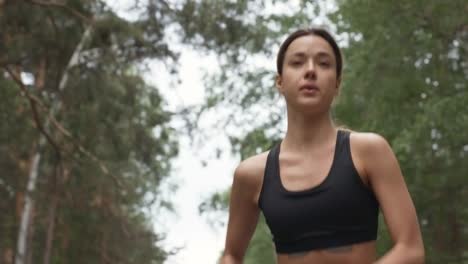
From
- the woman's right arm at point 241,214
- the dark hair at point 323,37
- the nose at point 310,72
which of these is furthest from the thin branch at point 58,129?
the nose at point 310,72

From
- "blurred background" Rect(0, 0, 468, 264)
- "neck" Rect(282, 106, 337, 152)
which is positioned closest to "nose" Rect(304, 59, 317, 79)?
"neck" Rect(282, 106, 337, 152)

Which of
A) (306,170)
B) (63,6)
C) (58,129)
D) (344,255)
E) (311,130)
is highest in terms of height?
(63,6)

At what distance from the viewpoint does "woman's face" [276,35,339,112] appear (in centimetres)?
257

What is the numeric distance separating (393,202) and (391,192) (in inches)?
1.0

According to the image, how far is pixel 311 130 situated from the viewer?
2.63 meters

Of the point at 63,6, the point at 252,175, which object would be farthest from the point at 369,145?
the point at 63,6

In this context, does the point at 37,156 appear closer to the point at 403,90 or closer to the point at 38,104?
the point at 38,104

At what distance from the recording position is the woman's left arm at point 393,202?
2.41 meters

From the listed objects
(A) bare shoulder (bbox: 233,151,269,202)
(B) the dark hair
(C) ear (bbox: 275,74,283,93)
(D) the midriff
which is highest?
(B) the dark hair

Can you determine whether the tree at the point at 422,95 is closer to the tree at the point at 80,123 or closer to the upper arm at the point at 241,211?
the tree at the point at 80,123

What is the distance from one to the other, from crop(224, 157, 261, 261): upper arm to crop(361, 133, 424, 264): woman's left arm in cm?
36

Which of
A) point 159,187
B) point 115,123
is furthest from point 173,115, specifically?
point 159,187

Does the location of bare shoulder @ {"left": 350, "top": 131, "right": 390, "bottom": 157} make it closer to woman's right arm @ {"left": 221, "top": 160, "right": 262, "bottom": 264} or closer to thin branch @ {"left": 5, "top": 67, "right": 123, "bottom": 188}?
woman's right arm @ {"left": 221, "top": 160, "right": 262, "bottom": 264}

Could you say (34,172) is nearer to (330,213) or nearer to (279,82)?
(279,82)
